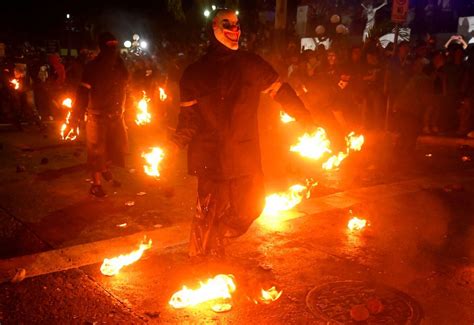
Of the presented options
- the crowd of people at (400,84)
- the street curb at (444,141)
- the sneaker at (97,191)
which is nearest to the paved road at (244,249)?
the sneaker at (97,191)

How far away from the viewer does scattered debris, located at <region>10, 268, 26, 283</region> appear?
14.9 feet

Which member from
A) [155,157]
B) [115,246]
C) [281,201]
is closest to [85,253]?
[115,246]

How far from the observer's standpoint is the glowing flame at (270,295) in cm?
420

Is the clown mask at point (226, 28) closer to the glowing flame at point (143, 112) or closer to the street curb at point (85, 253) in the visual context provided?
the street curb at point (85, 253)

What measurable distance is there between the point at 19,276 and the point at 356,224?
12.4 ft

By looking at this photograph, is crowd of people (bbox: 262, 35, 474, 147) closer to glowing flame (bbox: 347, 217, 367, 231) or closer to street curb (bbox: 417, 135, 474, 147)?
street curb (bbox: 417, 135, 474, 147)

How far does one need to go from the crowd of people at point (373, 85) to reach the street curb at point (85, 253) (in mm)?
4773

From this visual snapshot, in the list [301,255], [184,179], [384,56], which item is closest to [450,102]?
[384,56]

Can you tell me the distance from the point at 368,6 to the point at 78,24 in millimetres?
17171

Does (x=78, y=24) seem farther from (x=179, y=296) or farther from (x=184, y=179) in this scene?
(x=179, y=296)

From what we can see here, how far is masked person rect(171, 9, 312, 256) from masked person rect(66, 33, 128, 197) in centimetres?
294

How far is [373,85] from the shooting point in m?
12.2

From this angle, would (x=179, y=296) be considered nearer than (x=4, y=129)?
Yes

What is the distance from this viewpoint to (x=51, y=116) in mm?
16344
